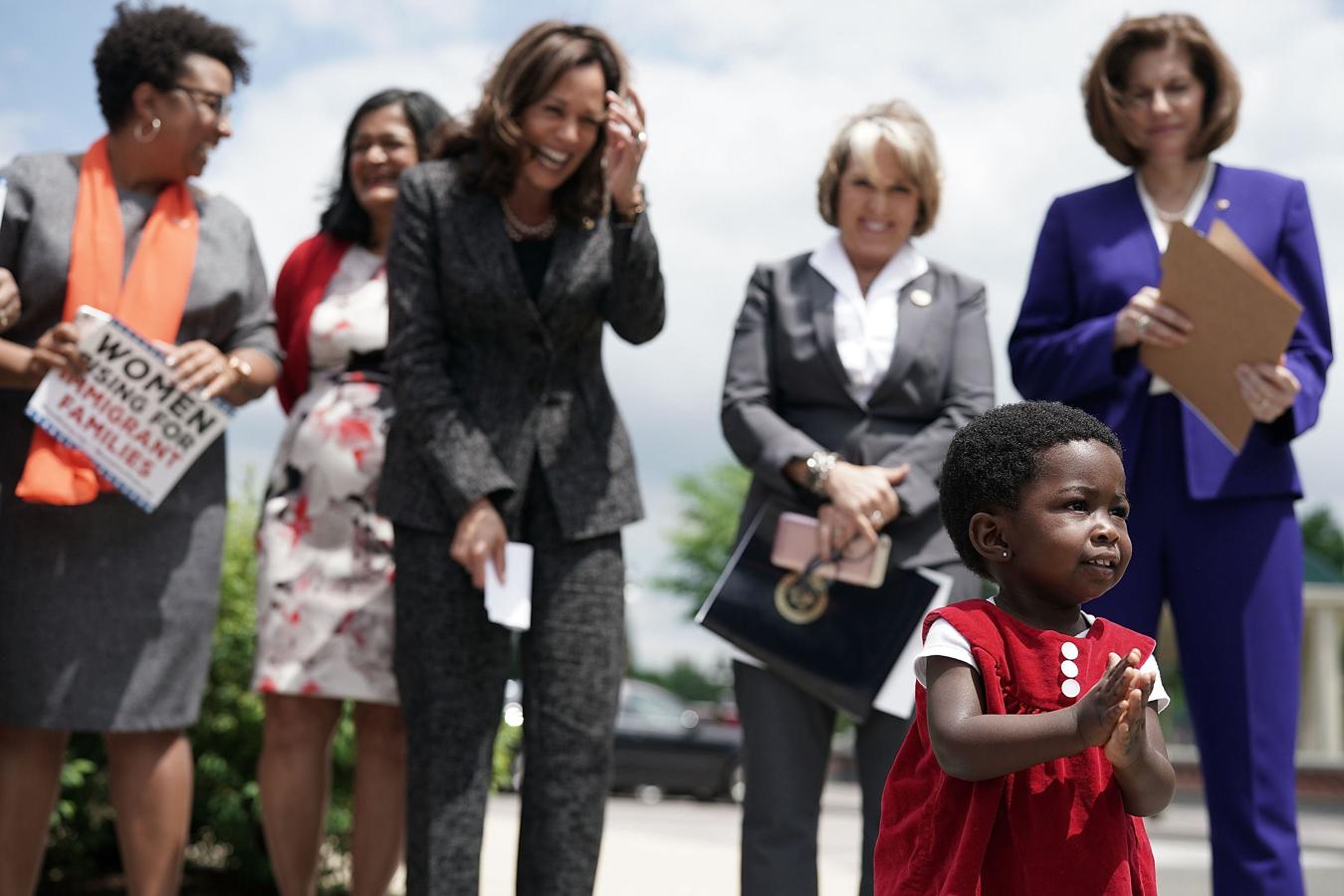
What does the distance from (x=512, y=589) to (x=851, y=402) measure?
93cm

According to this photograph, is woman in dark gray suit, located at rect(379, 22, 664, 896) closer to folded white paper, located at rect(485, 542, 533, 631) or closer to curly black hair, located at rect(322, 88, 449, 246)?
folded white paper, located at rect(485, 542, 533, 631)

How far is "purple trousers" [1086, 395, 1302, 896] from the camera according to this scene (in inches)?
139

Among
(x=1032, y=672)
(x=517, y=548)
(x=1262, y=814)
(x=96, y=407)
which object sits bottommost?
(x=1262, y=814)

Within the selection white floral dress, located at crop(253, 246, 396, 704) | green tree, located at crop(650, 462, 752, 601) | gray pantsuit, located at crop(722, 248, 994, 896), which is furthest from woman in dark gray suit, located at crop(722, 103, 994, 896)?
green tree, located at crop(650, 462, 752, 601)

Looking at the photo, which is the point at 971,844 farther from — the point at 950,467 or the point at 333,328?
the point at 333,328

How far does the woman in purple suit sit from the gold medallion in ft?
2.02

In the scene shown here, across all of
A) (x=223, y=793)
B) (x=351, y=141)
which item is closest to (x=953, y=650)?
(x=351, y=141)

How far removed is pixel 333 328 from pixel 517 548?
39.0 inches

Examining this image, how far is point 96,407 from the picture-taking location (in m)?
3.77

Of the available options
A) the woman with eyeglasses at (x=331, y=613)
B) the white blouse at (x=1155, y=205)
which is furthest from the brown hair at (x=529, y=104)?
the white blouse at (x=1155, y=205)

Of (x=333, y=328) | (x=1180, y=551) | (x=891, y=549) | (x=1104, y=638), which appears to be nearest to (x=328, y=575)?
(x=333, y=328)

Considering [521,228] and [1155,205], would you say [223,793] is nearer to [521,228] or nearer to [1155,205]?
[521,228]

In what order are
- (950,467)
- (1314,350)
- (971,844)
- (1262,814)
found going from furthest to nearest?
(1314,350), (1262,814), (950,467), (971,844)

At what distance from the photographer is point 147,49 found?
4035 millimetres
